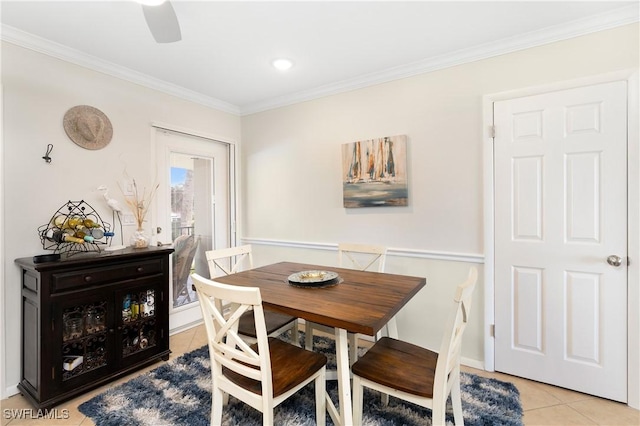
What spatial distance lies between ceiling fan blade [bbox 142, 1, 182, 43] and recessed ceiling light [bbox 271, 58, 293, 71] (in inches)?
40.3

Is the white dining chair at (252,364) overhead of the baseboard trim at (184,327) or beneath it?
overhead

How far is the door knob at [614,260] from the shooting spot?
1965 millimetres

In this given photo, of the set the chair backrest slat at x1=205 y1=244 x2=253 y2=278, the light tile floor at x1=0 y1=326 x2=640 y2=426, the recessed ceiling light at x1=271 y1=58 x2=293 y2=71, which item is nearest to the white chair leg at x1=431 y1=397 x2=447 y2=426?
the light tile floor at x1=0 y1=326 x2=640 y2=426

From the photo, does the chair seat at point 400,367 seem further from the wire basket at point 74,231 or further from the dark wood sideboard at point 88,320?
the wire basket at point 74,231

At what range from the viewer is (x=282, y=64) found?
2.60 metres

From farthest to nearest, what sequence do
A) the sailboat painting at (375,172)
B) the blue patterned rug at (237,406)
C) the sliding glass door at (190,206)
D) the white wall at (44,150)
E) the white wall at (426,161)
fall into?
1. the sliding glass door at (190,206)
2. the sailboat painting at (375,172)
3. the white wall at (426,161)
4. the white wall at (44,150)
5. the blue patterned rug at (237,406)

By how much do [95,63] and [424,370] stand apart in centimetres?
329

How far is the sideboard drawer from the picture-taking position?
6.54 ft

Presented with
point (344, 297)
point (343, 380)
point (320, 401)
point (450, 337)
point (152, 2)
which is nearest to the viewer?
point (450, 337)

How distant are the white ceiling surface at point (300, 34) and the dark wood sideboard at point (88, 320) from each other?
5.21 feet

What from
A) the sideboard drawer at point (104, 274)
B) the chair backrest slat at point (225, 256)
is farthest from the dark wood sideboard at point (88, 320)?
the chair backrest slat at point (225, 256)

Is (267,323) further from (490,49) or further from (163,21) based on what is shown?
(490,49)

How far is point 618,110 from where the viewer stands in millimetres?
1957

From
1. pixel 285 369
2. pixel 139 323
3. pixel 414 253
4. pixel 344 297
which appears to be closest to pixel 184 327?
pixel 139 323
